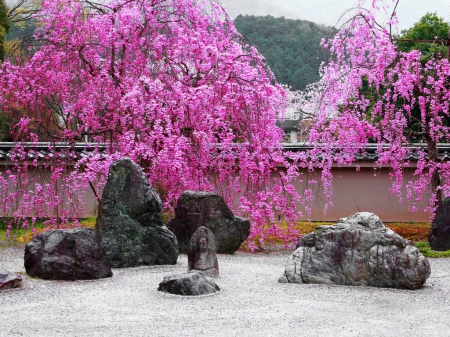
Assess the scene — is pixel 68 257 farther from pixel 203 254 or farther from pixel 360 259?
pixel 360 259

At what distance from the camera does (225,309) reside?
626 cm

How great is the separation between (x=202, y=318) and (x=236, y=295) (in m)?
1.10

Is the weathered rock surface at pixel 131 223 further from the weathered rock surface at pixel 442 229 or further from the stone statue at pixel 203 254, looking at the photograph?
the weathered rock surface at pixel 442 229

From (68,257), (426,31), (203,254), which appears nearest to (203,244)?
(203,254)

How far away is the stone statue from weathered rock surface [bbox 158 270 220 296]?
890mm

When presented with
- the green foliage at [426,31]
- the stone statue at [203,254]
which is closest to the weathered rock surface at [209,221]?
the stone statue at [203,254]

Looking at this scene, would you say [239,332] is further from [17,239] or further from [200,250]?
[17,239]

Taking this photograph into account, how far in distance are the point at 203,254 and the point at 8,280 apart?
2.42m

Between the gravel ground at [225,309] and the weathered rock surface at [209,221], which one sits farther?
the weathered rock surface at [209,221]

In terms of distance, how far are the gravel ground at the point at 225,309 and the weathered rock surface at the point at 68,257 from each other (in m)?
0.20

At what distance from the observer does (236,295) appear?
6930 mm

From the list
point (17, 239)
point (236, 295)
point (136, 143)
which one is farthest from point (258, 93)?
point (17, 239)

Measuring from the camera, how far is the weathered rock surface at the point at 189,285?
6.82 m

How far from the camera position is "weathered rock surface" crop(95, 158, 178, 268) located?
8906 millimetres
